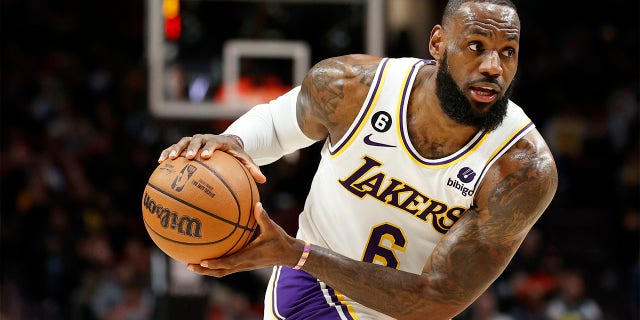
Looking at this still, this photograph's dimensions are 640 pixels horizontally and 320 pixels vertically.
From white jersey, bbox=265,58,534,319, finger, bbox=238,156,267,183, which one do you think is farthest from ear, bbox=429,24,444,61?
finger, bbox=238,156,267,183

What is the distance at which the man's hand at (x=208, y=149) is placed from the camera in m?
3.31

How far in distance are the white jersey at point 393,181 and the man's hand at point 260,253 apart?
53 cm

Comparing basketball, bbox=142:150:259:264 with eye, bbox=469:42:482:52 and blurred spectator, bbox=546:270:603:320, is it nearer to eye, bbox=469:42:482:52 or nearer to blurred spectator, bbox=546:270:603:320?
eye, bbox=469:42:482:52

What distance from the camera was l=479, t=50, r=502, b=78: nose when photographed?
3.26 m

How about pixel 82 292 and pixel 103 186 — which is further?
pixel 103 186

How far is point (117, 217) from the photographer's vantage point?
33.0 feet

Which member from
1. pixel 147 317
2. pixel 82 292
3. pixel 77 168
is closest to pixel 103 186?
pixel 77 168

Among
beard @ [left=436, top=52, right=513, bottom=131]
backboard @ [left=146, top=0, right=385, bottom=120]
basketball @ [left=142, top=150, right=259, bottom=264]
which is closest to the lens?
basketball @ [left=142, top=150, right=259, bottom=264]

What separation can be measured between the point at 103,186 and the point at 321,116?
7.14 m

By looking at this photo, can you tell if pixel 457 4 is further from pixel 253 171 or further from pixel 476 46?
pixel 253 171

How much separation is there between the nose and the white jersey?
0.30 metres

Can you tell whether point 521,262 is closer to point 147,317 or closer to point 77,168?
point 147,317

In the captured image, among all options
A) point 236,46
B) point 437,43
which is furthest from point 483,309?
point 437,43

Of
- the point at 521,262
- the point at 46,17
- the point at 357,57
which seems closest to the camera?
the point at 357,57
